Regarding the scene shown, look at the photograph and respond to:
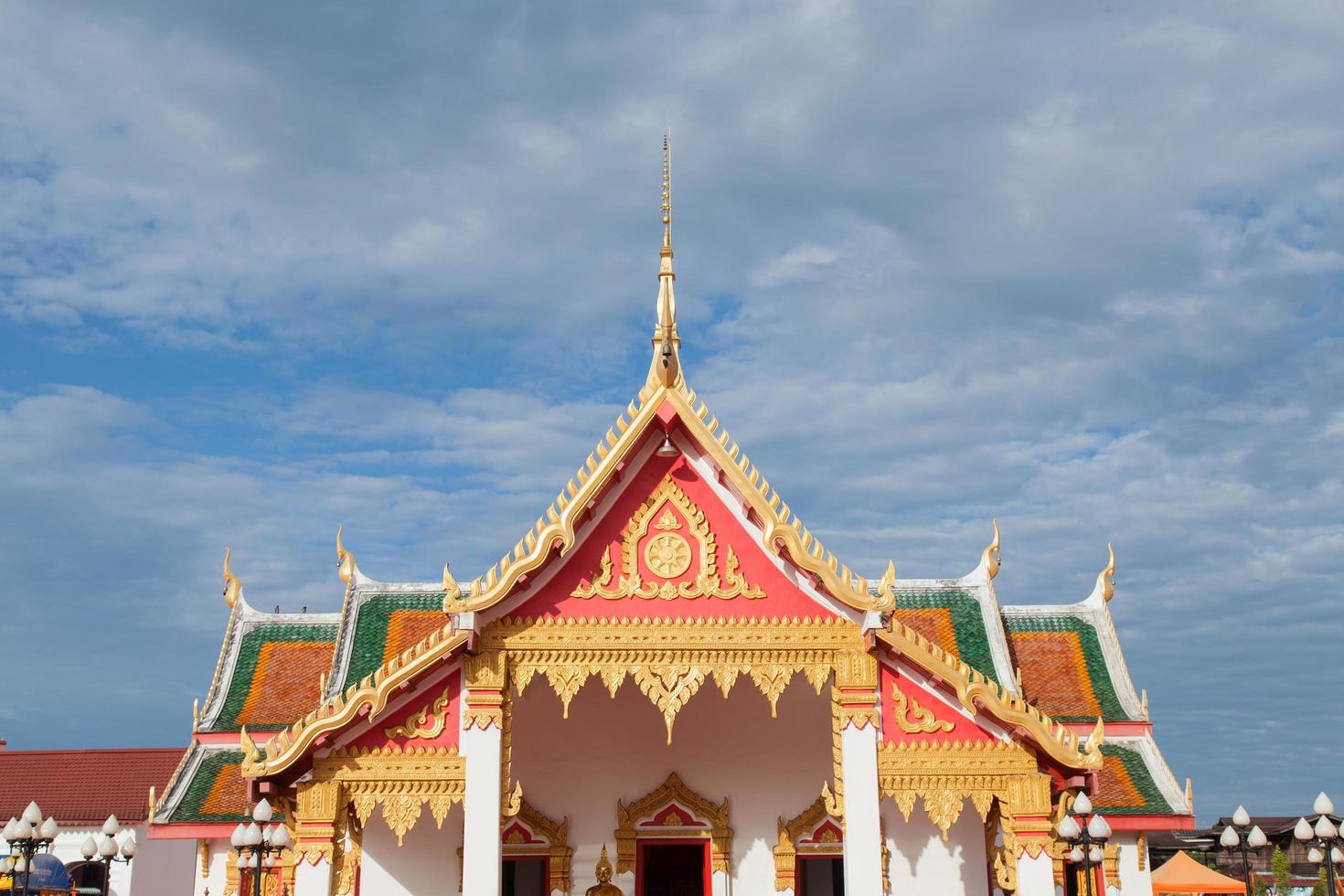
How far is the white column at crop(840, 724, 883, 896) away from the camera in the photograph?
1355 cm

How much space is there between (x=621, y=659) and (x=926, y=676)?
352cm

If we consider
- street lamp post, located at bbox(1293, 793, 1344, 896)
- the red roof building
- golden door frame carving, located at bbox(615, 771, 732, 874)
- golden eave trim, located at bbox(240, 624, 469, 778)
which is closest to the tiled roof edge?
street lamp post, located at bbox(1293, 793, 1344, 896)

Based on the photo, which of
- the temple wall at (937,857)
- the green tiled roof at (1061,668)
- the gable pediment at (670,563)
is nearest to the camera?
the gable pediment at (670,563)

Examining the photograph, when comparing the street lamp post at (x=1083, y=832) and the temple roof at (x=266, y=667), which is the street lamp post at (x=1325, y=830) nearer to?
the street lamp post at (x=1083, y=832)

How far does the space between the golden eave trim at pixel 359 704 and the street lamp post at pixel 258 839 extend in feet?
1.60

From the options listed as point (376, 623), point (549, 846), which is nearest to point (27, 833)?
point (549, 846)

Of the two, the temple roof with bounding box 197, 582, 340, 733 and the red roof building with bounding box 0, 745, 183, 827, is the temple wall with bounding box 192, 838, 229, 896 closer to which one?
the temple roof with bounding box 197, 582, 340, 733

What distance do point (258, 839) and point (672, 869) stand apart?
6.07 meters

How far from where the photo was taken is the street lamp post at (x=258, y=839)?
13.1 metres

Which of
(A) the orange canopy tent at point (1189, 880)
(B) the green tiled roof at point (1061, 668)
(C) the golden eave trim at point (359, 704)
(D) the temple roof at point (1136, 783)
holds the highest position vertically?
(B) the green tiled roof at point (1061, 668)

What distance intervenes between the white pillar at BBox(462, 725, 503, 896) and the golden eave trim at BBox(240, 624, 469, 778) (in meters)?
0.97

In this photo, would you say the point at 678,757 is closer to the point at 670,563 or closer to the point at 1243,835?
the point at 670,563

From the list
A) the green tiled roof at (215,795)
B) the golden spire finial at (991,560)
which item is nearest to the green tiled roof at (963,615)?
the golden spire finial at (991,560)

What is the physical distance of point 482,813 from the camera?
13562 millimetres
